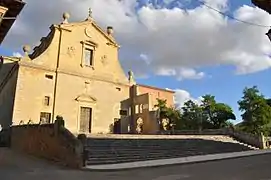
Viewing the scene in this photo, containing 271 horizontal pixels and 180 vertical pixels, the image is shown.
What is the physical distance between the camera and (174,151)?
1638 centimetres

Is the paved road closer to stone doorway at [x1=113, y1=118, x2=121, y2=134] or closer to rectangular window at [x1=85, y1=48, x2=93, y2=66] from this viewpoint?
stone doorway at [x1=113, y1=118, x2=121, y2=134]

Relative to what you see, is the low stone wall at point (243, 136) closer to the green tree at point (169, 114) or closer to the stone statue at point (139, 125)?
the green tree at point (169, 114)

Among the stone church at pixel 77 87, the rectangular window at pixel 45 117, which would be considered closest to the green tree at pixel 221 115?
the stone church at pixel 77 87

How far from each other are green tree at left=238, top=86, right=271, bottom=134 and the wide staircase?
5712 mm

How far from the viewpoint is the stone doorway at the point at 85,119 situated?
92.3 ft

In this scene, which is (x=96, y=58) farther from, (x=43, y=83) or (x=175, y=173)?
(x=175, y=173)

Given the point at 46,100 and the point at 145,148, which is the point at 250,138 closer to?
the point at 145,148

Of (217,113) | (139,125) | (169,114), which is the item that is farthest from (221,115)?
(139,125)

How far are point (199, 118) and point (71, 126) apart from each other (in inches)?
477

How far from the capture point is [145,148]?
1608cm

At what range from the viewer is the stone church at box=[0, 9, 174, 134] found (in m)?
25.4

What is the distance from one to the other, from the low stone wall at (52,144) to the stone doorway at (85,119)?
963 centimetres

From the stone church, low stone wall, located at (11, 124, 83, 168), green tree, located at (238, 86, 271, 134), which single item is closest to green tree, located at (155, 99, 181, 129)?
the stone church

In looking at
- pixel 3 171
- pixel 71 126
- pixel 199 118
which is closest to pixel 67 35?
pixel 71 126
